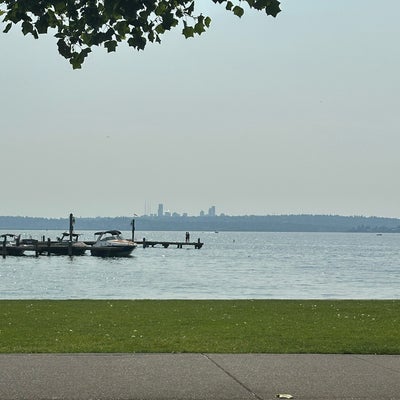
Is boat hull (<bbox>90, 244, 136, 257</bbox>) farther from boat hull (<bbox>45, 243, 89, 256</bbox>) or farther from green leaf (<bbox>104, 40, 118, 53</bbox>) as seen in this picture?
green leaf (<bbox>104, 40, 118, 53</bbox>)

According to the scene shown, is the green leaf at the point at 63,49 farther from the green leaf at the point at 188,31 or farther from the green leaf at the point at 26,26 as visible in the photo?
Answer: the green leaf at the point at 188,31

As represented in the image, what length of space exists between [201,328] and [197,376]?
6.78m

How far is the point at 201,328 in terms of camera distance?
16297 millimetres

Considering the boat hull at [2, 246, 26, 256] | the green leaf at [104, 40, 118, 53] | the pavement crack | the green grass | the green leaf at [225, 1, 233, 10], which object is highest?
the green leaf at [225, 1, 233, 10]

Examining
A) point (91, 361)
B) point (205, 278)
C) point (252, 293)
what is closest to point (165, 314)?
point (91, 361)

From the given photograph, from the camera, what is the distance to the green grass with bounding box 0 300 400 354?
1269cm

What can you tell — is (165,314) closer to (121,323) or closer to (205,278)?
(121,323)

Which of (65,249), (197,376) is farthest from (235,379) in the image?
(65,249)

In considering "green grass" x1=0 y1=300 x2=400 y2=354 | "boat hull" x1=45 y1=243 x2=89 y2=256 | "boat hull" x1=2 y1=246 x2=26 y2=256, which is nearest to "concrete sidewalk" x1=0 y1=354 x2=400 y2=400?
"green grass" x1=0 y1=300 x2=400 y2=354

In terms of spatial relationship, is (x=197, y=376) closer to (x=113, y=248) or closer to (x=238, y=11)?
(x=238, y=11)

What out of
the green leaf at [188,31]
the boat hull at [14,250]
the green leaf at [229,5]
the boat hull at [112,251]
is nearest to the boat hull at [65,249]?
the boat hull at [112,251]

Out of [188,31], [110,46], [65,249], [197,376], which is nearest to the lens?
[110,46]

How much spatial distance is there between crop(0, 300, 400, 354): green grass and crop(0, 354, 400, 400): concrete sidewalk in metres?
1.31

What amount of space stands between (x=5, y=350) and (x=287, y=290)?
4362 cm
